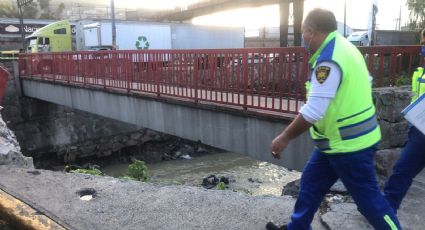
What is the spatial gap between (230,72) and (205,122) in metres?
1.10

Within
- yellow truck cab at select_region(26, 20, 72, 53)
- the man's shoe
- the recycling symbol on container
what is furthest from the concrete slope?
the recycling symbol on container

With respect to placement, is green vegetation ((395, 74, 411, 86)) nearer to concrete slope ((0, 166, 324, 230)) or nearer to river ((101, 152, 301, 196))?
concrete slope ((0, 166, 324, 230))

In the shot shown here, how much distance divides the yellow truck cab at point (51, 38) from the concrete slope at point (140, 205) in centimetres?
2218

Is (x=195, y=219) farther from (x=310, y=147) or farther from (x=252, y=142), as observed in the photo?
(x=252, y=142)

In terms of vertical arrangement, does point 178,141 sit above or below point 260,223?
below

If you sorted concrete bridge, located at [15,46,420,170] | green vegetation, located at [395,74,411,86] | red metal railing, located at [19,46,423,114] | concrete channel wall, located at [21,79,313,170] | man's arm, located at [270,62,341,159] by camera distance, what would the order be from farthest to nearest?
1. concrete channel wall, located at [21,79,313,170]
2. concrete bridge, located at [15,46,420,170]
3. red metal railing, located at [19,46,423,114]
4. green vegetation, located at [395,74,411,86]
5. man's arm, located at [270,62,341,159]

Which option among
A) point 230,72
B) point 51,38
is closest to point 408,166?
point 230,72

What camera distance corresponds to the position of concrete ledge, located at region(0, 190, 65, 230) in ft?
10.3

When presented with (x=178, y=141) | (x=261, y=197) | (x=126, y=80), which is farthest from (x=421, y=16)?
(x=261, y=197)

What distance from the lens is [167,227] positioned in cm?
325

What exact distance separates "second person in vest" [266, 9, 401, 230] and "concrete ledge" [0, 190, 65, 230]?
1990 millimetres

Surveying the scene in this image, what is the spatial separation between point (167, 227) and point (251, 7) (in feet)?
84.2

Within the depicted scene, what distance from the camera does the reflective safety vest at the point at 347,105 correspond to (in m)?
2.31

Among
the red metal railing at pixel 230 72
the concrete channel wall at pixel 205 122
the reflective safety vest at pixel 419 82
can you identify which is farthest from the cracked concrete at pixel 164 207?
the concrete channel wall at pixel 205 122
